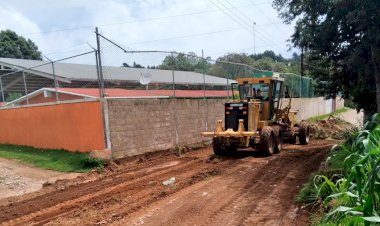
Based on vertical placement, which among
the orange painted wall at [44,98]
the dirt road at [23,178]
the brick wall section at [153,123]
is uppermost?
the orange painted wall at [44,98]

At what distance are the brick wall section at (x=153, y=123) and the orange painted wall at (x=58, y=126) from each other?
1.91ft

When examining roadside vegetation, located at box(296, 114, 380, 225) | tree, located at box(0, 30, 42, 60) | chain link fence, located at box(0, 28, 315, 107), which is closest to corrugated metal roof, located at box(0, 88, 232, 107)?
chain link fence, located at box(0, 28, 315, 107)

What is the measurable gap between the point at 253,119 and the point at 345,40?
3768 mm

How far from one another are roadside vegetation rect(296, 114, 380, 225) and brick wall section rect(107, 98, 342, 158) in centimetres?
633

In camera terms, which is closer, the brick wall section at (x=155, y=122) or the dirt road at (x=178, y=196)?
the dirt road at (x=178, y=196)

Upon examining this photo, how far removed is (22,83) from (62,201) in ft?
34.3

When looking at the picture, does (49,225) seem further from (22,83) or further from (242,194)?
(22,83)


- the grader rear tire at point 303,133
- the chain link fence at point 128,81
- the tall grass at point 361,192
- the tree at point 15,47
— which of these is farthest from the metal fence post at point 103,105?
the tree at point 15,47

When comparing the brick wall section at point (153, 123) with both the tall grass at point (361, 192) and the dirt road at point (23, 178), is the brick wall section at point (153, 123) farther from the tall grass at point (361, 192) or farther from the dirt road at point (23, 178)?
the tall grass at point (361, 192)

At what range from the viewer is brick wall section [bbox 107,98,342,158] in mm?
11445

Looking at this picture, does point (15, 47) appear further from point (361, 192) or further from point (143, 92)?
point (361, 192)

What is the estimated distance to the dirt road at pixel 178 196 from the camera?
5996 millimetres

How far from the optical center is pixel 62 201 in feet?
24.9

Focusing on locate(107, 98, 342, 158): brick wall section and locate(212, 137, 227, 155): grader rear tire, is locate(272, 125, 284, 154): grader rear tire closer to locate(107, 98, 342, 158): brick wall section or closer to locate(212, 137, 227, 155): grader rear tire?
locate(212, 137, 227, 155): grader rear tire
